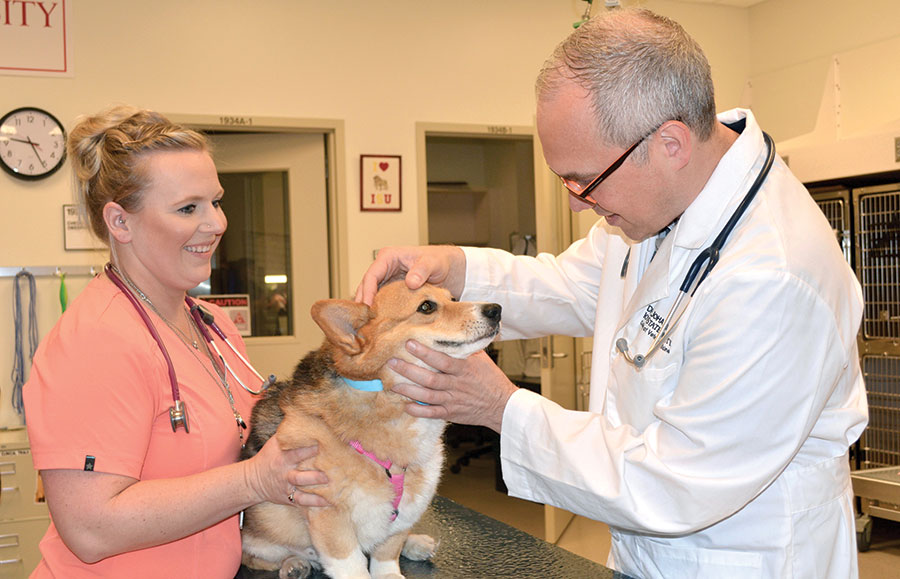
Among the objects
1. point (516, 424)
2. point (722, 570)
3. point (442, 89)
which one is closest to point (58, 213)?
point (442, 89)

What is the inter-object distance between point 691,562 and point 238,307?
414 centimetres

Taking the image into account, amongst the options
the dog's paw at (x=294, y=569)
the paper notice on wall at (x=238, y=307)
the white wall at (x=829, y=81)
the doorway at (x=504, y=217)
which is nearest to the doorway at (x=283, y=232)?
the paper notice on wall at (x=238, y=307)

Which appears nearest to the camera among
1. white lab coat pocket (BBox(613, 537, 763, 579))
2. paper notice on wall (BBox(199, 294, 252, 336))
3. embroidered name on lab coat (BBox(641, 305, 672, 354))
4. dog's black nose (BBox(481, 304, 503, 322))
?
white lab coat pocket (BBox(613, 537, 763, 579))

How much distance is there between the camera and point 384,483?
1.48m

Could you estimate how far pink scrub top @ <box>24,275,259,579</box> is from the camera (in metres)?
1.32

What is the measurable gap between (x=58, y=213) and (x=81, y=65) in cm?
86

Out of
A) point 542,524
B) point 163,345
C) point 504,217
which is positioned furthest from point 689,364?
point 504,217

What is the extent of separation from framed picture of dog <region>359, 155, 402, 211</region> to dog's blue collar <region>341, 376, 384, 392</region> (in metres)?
3.64

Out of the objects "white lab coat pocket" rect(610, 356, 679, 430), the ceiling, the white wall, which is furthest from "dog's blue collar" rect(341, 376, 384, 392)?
the ceiling

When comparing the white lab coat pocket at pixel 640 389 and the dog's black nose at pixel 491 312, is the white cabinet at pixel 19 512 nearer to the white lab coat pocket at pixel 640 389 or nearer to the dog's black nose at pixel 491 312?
the dog's black nose at pixel 491 312

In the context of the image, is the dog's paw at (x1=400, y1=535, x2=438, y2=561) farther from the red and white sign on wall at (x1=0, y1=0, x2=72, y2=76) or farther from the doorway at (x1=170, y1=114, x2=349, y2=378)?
the red and white sign on wall at (x1=0, y1=0, x2=72, y2=76)

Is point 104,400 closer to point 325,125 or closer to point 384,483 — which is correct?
point 384,483

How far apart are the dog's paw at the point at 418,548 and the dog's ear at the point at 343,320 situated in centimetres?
41

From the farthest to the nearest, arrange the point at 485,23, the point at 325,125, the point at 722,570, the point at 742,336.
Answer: the point at 485,23
the point at 325,125
the point at 722,570
the point at 742,336
